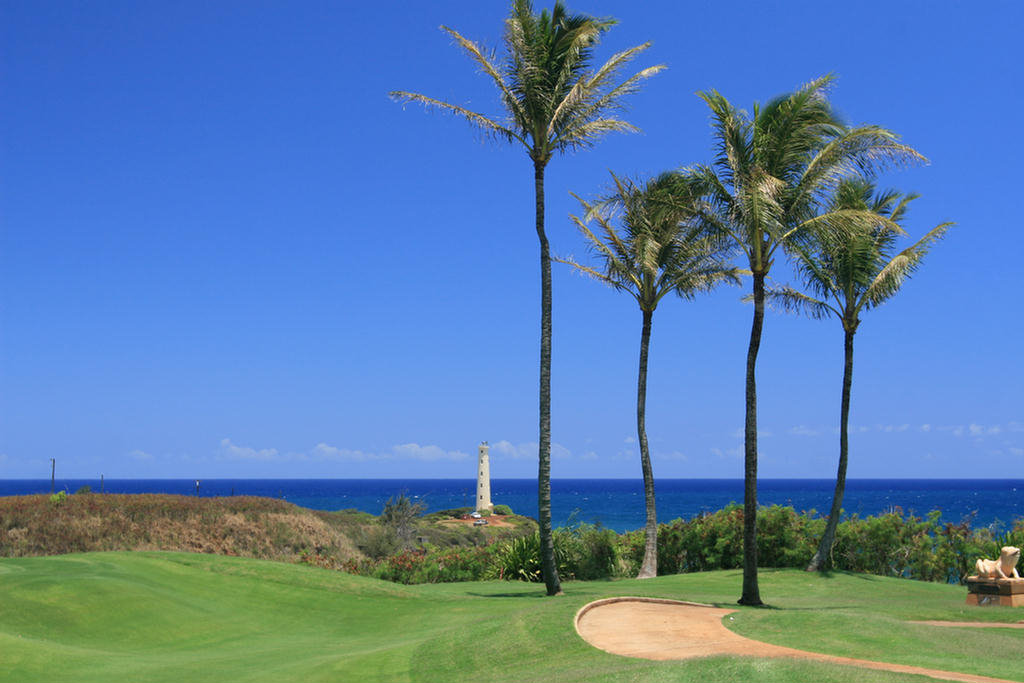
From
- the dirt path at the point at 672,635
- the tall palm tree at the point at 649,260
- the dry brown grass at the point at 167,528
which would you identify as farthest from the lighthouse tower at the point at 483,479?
the dirt path at the point at 672,635

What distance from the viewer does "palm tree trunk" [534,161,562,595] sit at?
59.7ft

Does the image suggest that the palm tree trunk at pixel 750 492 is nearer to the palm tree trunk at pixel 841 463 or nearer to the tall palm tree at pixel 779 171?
the tall palm tree at pixel 779 171

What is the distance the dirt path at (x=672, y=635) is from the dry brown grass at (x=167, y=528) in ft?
50.9

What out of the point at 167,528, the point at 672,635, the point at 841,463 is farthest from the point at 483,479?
the point at 672,635

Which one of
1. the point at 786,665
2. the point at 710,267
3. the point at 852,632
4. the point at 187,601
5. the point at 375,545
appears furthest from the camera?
the point at 375,545

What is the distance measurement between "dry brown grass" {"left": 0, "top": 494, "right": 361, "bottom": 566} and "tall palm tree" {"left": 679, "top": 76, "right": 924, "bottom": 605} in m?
17.4

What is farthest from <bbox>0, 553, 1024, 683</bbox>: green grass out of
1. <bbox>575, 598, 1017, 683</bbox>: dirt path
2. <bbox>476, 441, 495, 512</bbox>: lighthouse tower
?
<bbox>476, 441, 495, 512</bbox>: lighthouse tower

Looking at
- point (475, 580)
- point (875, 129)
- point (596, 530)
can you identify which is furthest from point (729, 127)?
point (475, 580)

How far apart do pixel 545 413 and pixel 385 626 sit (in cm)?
542

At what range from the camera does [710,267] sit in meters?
24.6

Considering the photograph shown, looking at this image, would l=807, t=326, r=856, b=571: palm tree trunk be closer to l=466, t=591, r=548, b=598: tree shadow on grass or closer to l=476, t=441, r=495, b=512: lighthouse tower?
l=466, t=591, r=548, b=598: tree shadow on grass

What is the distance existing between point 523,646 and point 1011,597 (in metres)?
10.2

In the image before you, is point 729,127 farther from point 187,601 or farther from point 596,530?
point 187,601

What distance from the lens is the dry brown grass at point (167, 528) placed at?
29.6 m
